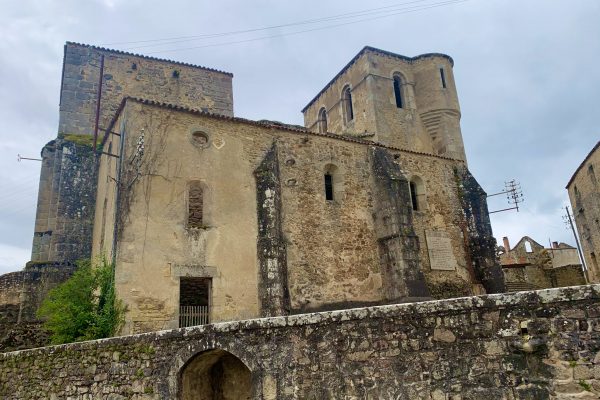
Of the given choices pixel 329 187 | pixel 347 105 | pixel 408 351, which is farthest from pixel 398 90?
pixel 408 351

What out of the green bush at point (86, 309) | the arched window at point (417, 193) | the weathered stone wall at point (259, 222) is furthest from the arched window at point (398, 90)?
the green bush at point (86, 309)

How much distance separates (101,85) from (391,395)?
19.9 m

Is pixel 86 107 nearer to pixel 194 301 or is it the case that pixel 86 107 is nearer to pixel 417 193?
pixel 194 301

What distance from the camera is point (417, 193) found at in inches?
777

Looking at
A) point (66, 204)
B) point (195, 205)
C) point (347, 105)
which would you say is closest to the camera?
point (195, 205)

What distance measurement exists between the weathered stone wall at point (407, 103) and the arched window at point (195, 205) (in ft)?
36.9

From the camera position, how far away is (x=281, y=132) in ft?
57.3

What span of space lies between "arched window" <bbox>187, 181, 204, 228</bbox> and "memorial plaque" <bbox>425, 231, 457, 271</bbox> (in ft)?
29.9

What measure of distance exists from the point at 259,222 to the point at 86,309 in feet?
18.8

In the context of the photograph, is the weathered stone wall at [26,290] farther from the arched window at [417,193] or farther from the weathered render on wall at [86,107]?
the arched window at [417,193]

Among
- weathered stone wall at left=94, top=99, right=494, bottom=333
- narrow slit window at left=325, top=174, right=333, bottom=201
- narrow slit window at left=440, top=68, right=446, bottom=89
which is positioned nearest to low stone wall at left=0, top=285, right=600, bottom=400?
weathered stone wall at left=94, top=99, right=494, bottom=333

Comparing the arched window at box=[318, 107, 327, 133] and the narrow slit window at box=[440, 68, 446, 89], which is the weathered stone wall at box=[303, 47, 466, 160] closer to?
the narrow slit window at box=[440, 68, 446, 89]

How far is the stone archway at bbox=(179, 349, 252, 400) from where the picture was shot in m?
6.58

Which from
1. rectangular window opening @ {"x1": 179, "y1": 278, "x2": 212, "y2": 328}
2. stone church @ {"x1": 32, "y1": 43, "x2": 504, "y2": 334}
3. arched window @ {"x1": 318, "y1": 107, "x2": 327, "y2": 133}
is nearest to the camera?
rectangular window opening @ {"x1": 179, "y1": 278, "x2": 212, "y2": 328}
